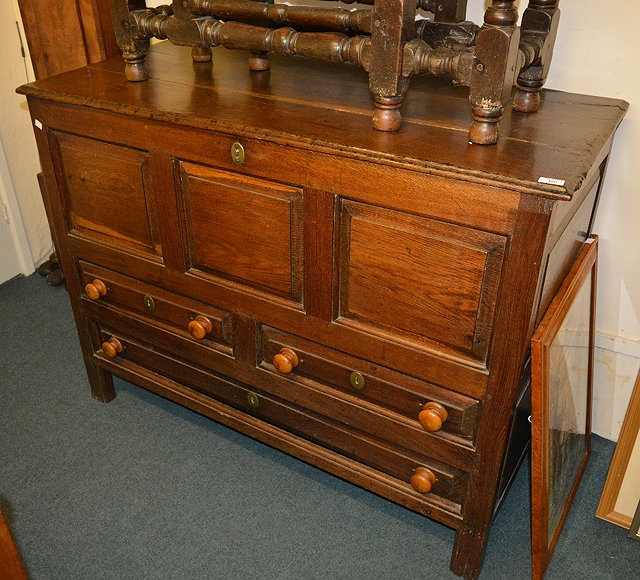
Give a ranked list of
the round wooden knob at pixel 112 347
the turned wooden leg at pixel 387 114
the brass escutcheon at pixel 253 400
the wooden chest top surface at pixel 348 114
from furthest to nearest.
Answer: the round wooden knob at pixel 112 347
the brass escutcheon at pixel 253 400
the turned wooden leg at pixel 387 114
the wooden chest top surface at pixel 348 114

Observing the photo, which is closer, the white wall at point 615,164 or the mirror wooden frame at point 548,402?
the mirror wooden frame at point 548,402

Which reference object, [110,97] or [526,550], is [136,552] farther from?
[110,97]

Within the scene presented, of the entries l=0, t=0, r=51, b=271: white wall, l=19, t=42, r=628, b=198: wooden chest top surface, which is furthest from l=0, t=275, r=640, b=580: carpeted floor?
l=19, t=42, r=628, b=198: wooden chest top surface

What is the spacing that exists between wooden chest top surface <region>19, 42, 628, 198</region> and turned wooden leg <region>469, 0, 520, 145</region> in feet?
0.29

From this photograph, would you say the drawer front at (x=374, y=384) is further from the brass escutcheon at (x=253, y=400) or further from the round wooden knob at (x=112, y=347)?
the round wooden knob at (x=112, y=347)

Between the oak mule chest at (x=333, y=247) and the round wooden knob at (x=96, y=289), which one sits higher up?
the oak mule chest at (x=333, y=247)

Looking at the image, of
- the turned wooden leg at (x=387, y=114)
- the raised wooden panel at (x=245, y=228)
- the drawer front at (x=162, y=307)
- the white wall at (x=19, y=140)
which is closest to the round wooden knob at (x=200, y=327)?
the drawer front at (x=162, y=307)

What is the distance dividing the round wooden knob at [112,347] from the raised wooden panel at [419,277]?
922 millimetres

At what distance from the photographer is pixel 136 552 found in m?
1.80

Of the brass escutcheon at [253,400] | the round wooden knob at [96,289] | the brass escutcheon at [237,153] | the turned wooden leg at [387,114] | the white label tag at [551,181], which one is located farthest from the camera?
the round wooden knob at [96,289]

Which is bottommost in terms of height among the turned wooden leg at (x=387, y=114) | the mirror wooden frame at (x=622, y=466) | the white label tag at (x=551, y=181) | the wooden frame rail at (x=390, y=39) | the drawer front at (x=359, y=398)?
the mirror wooden frame at (x=622, y=466)

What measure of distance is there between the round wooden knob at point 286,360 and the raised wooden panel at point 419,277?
9.6 inches

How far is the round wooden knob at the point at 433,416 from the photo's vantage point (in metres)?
1.49

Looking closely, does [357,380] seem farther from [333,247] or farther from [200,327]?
[200,327]
